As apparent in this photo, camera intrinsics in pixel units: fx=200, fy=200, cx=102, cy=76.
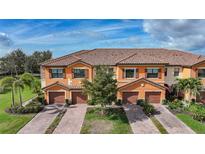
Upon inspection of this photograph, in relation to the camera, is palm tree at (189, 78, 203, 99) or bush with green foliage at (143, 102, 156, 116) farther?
palm tree at (189, 78, 203, 99)

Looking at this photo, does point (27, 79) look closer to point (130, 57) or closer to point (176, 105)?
point (130, 57)

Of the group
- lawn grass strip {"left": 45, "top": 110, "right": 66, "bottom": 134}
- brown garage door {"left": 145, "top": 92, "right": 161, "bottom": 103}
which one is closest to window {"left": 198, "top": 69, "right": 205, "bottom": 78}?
brown garage door {"left": 145, "top": 92, "right": 161, "bottom": 103}

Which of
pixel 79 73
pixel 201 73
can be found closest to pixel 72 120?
pixel 79 73

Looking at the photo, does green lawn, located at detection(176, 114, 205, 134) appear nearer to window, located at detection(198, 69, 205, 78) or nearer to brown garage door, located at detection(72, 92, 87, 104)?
window, located at detection(198, 69, 205, 78)

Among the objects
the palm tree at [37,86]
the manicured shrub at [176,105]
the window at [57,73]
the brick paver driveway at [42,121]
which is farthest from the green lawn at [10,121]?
the manicured shrub at [176,105]
